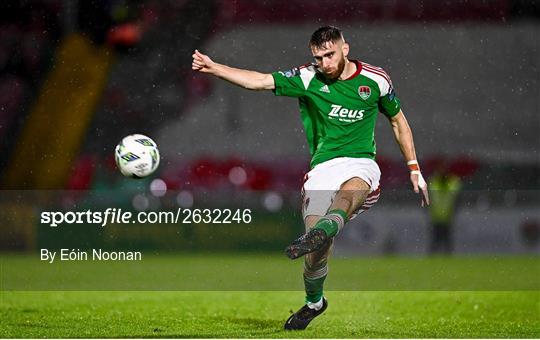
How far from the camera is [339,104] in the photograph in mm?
7559

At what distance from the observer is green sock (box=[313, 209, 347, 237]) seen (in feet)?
22.7

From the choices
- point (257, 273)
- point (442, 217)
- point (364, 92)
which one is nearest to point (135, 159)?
point (364, 92)

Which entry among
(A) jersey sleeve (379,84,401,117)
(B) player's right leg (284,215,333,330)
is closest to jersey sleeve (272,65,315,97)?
(A) jersey sleeve (379,84,401,117)

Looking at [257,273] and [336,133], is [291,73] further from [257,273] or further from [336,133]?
[257,273]

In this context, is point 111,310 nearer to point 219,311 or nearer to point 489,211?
point 219,311

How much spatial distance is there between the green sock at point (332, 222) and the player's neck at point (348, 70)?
Result: 948 millimetres

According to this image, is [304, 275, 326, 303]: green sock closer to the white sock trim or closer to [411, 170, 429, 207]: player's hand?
the white sock trim

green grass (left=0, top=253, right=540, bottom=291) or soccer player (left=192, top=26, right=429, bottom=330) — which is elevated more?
soccer player (left=192, top=26, right=429, bottom=330)

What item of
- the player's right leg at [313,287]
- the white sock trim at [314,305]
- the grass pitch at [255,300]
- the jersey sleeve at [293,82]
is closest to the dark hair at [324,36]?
the jersey sleeve at [293,82]

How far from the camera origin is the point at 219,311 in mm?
9344

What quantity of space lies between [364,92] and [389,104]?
0.78 feet

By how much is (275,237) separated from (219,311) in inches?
273

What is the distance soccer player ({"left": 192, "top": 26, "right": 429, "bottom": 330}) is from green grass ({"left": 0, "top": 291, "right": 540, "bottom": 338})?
0.64 metres

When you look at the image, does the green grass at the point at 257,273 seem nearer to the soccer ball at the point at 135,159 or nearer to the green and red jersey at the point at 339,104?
the soccer ball at the point at 135,159
